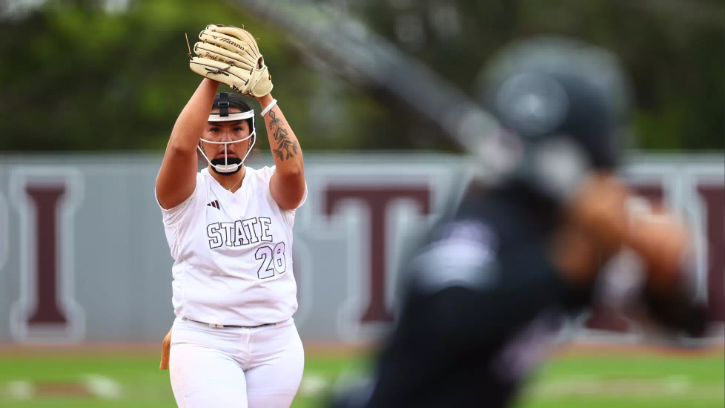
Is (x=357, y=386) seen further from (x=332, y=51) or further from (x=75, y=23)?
(x=75, y=23)

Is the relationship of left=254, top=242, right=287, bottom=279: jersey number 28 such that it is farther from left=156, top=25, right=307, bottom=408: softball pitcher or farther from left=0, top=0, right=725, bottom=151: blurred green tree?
left=0, top=0, right=725, bottom=151: blurred green tree

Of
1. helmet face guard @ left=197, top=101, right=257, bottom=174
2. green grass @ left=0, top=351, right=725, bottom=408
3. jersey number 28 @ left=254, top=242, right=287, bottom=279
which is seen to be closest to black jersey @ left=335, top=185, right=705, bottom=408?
jersey number 28 @ left=254, top=242, right=287, bottom=279

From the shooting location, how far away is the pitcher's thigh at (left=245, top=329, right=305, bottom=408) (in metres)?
4.88

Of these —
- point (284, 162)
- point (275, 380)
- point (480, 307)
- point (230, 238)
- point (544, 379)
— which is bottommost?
point (544, 379)

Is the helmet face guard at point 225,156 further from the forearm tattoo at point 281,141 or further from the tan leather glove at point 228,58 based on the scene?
the tan leather glove at point 228,58

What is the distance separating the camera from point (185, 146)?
470cm

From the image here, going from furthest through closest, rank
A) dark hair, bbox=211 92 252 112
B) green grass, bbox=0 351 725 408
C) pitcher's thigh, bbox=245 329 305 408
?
green grass, bbox=0 351 725 408, dark hair, bbox=211 92 252 112, pitcher's thigh, bbox=245 329 305 408

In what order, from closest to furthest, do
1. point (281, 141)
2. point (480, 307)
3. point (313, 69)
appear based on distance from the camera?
1. point (480, 307)
2. point (281, 141)
3. point (313, 69)

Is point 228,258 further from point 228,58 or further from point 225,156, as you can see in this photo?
point 228,58

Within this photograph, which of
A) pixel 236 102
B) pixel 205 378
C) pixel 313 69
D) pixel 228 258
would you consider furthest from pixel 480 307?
pixel 313 69

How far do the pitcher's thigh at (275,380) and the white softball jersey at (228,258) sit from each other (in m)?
0.18

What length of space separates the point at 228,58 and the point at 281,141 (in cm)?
55

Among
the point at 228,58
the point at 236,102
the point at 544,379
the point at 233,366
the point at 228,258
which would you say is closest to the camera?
the point at 228,58

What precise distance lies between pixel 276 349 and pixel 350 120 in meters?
26.1
